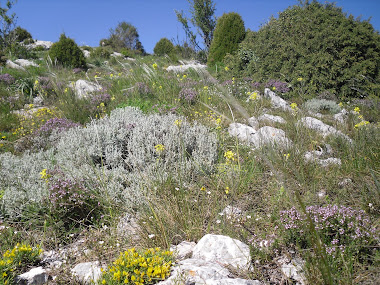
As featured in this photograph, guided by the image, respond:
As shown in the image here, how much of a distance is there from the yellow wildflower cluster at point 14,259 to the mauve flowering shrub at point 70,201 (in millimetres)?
469

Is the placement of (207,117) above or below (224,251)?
above

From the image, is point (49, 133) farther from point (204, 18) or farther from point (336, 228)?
point (204, 18)

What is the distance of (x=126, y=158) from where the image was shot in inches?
148

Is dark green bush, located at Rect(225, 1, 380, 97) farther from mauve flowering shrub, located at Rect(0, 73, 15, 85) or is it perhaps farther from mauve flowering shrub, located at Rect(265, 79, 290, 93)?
mauve flowering shrub, located at Rect(0, 73, 15, 85)

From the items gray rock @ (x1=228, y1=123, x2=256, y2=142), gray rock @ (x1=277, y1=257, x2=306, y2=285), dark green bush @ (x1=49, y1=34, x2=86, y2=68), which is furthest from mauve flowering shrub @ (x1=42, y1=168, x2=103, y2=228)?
dark green bush @ (x1=49, y1=34, x2=86, y2=68)

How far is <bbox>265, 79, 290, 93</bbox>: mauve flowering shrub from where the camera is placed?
7312 mm

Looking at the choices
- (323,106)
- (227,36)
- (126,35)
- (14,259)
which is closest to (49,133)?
(14,259)

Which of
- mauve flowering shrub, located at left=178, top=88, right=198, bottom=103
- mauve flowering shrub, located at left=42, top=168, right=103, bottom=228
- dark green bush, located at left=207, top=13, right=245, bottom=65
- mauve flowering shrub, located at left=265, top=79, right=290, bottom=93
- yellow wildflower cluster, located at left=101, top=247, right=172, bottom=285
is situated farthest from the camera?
dark green bush, located at left=207, top=13, right=245, bottom=65

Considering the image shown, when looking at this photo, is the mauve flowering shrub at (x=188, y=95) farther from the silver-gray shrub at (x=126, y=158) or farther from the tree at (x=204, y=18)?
the tree at (x=204, y=18)

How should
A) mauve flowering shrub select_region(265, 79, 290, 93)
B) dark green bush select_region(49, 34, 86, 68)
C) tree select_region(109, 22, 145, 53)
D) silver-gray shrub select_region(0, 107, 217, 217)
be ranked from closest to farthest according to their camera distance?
silver-gray shrub select_region(0, 107, 217, 217)
mauve flowering shrub select_region(265, 79, 290, 93)
dark green bush select_region(49, 34, 86, 68)
tree select_region(109, 22, 145, 53)

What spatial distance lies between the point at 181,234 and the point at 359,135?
296 cm

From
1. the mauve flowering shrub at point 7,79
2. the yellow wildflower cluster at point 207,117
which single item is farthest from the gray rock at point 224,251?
the mauve flowering shrub at point 7,79

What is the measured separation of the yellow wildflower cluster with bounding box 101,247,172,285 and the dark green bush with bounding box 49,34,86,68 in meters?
13.9

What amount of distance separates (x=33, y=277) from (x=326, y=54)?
7.72 meters
